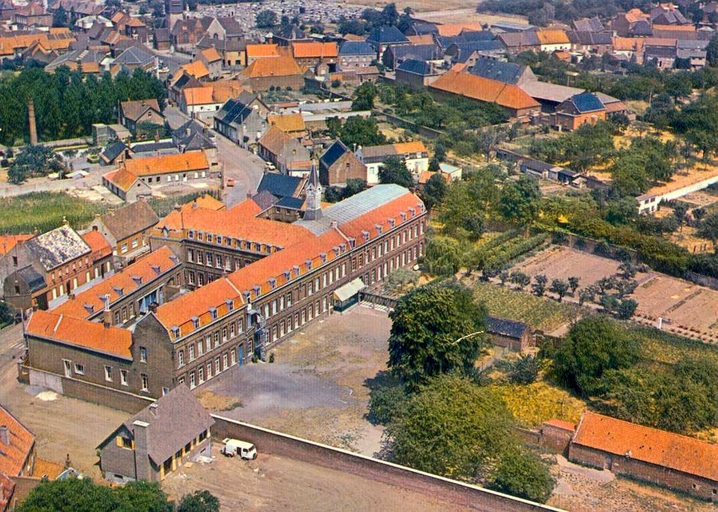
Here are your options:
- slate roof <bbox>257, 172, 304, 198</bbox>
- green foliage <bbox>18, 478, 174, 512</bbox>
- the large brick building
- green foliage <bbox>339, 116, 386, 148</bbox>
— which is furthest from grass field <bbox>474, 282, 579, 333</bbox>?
green foliage <bbox>339, 116, 386, 148</bbox>

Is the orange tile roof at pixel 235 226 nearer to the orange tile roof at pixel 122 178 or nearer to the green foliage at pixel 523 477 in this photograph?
the orange tile roof at pixel 122 178

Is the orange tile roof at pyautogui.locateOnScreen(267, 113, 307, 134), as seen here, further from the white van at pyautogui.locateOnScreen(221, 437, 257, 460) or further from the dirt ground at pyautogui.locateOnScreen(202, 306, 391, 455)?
the white van at pyautogui.locateOnScreen(221, 437, 257, 460)

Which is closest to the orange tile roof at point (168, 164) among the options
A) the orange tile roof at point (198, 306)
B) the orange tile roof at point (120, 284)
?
the orange tile roof at point (120, 284)

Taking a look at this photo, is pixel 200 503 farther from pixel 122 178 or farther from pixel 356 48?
pixel 356 48

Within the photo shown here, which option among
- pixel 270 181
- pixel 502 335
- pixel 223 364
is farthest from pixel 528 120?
pixel 223 364

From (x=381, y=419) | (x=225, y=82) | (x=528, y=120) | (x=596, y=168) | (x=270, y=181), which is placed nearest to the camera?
(x=381, y=419)

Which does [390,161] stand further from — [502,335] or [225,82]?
[225,82]

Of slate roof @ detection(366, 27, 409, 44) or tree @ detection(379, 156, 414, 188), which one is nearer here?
tree @ detection(379, 156, 414, 188)

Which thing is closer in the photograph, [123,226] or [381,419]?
[381,419]
